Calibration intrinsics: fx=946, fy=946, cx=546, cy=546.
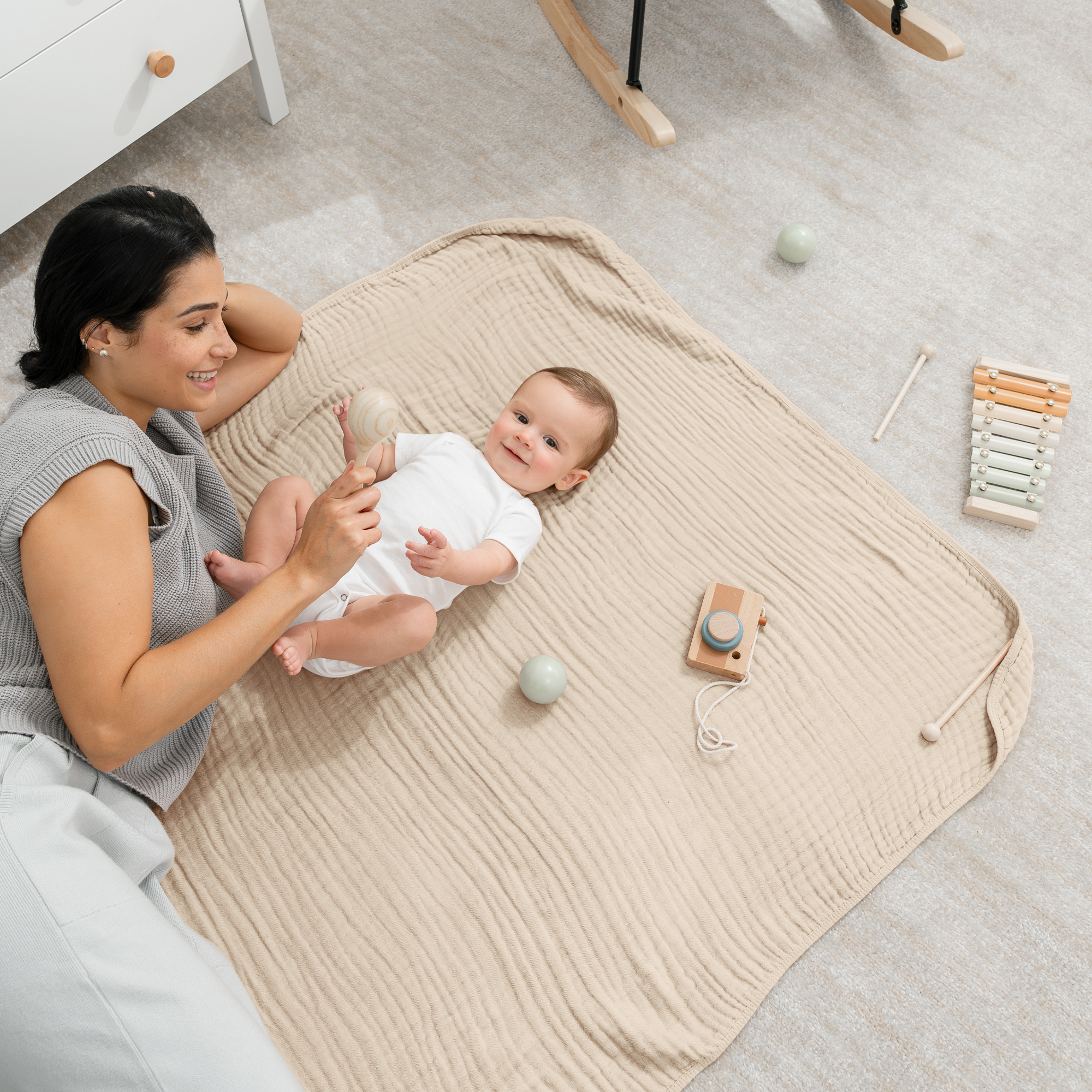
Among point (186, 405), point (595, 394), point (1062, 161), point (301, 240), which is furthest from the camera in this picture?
point (1062, 161)

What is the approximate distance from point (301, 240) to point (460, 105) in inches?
19.9

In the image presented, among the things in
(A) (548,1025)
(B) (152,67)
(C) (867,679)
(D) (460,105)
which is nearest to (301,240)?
(B) (152,67)

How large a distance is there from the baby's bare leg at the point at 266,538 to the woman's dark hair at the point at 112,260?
359mm

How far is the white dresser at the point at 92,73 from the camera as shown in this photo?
4.96 ft

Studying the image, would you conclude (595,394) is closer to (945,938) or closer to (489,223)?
(489,223)

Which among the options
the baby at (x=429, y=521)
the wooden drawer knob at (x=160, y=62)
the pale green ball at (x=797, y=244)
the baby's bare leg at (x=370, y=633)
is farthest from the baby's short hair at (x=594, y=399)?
the wooden drawer knob at (x=160, y=62)

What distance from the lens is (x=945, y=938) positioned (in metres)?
1.28

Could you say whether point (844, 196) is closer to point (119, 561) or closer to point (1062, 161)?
point (1062, 161)

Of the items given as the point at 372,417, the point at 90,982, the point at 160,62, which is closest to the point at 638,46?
the point at 160,62

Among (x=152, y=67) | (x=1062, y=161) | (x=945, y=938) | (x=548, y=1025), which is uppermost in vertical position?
(x=152, y=67)

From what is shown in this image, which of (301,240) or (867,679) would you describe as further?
(301,240)

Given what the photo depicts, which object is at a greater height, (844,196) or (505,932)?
(844,196)

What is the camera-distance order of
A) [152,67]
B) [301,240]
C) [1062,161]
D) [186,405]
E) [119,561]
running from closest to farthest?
[119,561], [186,405], [152,67], [301,240], [1062,161]

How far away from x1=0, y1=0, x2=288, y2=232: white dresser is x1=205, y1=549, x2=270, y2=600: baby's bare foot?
861 millimetres
